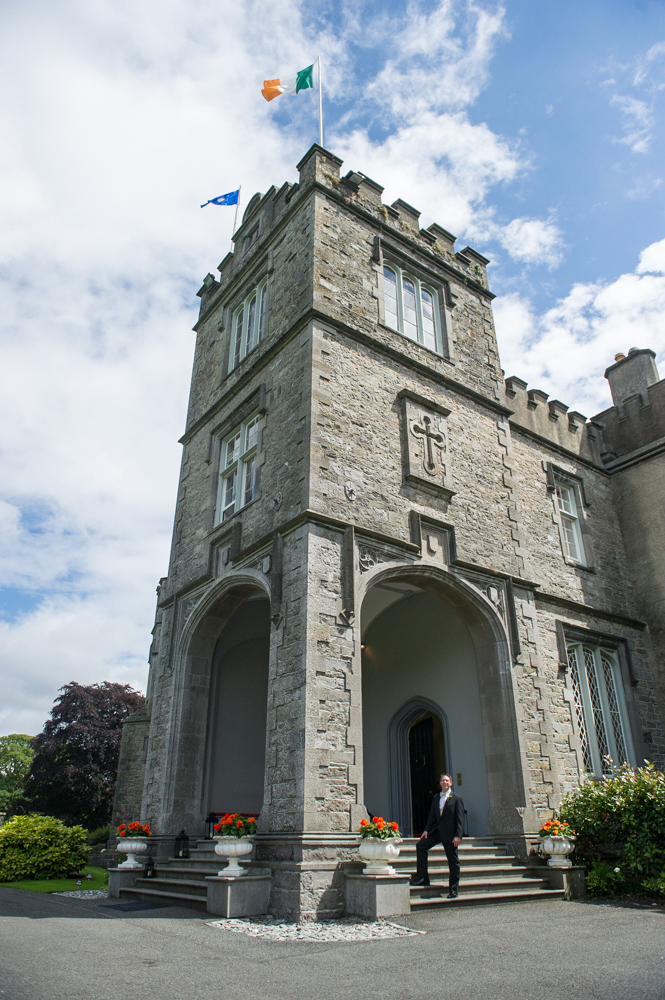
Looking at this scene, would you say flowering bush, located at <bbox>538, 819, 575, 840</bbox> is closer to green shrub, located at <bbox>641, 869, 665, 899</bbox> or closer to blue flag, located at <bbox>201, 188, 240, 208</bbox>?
green shrub, located at <bbox>641, 869, 665, 899</bbox>

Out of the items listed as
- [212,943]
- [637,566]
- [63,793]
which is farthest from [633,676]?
[63,793]

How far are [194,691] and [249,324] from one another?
321 inches

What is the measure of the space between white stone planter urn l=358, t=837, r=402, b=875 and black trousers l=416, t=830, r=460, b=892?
1.97ft

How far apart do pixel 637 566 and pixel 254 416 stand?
9971mm

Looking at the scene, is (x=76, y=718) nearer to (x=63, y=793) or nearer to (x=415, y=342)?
(x=63, y=793)

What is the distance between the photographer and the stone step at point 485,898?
7553 mm

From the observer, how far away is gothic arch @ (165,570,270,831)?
11.0 metres

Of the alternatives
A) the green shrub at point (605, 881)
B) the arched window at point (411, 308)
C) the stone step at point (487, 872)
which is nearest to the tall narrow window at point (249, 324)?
the arched window at point (411, 308)

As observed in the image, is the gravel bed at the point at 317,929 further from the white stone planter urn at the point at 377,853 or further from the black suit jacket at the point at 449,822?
the black suit jacket at the point at 449,822

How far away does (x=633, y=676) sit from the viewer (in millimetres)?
13836

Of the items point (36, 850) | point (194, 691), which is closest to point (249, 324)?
point (194, 691)

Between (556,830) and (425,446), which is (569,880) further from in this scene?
(425,446)

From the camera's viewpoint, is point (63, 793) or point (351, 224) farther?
point (63, 793)

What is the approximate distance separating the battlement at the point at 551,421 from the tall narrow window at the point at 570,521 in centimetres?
110
